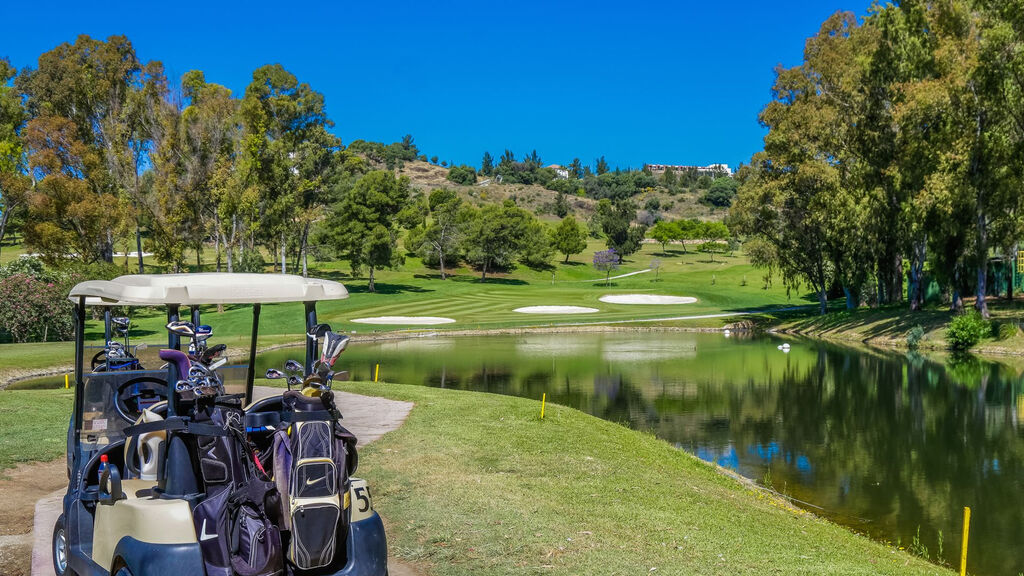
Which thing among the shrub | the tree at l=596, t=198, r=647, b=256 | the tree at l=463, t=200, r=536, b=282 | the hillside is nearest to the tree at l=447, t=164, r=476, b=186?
the shrub

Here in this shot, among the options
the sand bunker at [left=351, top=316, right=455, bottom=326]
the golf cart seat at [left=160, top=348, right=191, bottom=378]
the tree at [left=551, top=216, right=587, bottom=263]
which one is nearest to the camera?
the golf cart seat at [left=160, top=348, right=191, bottom=378]

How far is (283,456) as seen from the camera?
14.8ft

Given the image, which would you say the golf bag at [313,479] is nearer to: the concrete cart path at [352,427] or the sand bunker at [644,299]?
the concrete cart path at [352,427]

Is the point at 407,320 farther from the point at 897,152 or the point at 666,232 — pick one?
the point at 666,232

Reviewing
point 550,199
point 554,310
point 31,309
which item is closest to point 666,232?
point 550,199

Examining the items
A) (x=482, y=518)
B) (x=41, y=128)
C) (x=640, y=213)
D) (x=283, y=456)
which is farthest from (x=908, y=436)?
(x=640, y=213)

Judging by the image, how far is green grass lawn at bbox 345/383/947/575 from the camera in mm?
7258

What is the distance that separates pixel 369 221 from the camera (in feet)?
202

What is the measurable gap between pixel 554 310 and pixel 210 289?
48165mm

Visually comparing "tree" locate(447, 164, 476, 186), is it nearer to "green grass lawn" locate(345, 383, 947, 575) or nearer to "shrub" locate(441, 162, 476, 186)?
"shrub" locate(441, 162, 476, 186)

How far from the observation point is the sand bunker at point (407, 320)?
151ft

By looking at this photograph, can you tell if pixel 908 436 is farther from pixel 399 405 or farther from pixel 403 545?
pixel 403 545

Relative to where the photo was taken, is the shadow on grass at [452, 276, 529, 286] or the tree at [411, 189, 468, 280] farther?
the tree at [411, 189, 468, 280]

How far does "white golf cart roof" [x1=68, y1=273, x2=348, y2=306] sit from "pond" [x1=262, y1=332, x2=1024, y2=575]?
27.7ft
